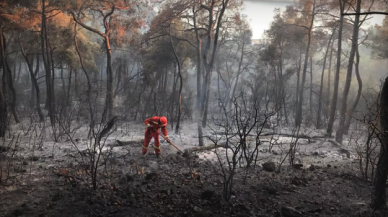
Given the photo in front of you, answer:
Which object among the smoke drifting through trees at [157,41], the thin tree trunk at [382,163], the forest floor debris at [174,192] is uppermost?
the smoke drifting through trees at [157,41]

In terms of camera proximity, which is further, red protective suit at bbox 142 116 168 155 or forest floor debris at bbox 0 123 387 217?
red protective suit at bbox 142 116 168 155

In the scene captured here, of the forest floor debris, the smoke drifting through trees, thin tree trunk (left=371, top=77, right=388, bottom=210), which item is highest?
the smoke drifting through trees

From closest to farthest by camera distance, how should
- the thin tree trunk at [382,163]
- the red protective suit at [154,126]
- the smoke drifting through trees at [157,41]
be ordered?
the thin tree trunk at [382,163]
the red protective suit at [154,126]
the smoke drifting through trees at [157,41]

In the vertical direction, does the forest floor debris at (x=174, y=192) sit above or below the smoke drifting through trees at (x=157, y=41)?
below

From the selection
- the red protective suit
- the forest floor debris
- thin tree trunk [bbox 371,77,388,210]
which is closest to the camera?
thin tree trunk [bbox 371,77,388,210]

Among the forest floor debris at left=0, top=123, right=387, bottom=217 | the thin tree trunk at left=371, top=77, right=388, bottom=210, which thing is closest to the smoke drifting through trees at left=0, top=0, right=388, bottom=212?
the forest floor debris at left=0, top=123, right=387, bottom=217

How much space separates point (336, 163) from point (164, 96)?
13139 mm

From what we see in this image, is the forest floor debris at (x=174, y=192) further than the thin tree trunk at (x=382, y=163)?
Yes

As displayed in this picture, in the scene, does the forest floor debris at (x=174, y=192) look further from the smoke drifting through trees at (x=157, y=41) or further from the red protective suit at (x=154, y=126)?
the smoke drifting through trees at (x=157, y=41)

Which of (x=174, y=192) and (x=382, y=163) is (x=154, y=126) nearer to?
(x=174, y=192)

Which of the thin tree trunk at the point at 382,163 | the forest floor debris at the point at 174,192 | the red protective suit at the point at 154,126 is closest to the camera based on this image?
the thin tree trunk at the point at 382,163

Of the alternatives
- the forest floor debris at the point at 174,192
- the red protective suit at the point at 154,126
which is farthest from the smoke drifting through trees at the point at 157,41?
the forest floor debris at the point at 174,192

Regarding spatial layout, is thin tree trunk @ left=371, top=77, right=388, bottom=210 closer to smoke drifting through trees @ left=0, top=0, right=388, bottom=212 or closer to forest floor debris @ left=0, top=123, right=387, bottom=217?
forest floor debris @ left=0, top=123, right=387, bottom=217

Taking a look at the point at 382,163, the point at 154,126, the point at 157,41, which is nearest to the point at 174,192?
the point at 154,126
